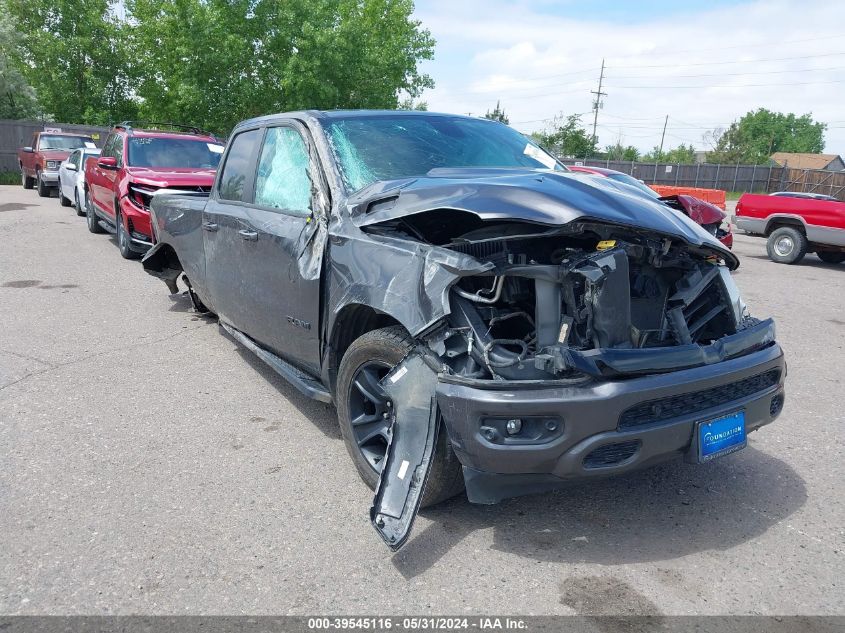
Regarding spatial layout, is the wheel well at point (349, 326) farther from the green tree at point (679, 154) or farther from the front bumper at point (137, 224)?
the green tree at point (679, 154)

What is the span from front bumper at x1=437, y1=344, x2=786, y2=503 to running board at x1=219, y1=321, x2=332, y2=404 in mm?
1234

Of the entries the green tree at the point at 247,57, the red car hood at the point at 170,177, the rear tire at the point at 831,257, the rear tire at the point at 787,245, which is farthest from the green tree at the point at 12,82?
the rear tire at the point at 831,257

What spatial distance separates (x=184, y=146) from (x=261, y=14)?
17.7 metres

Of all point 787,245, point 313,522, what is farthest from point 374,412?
point 787,245

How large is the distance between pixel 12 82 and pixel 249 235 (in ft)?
121

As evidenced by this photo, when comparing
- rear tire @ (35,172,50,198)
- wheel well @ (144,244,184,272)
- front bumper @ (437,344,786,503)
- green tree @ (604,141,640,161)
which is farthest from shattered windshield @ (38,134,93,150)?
green tree @ (604,141,640,161)

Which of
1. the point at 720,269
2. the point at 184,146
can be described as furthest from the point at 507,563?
the point at 184,146

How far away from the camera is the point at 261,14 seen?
2605 centimetres

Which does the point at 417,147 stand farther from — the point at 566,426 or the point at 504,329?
the point at 566,426

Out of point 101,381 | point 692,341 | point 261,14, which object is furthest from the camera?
point 261,14

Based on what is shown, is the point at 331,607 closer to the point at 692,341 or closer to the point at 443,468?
the point at 443,468

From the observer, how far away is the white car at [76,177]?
1524 centimetres

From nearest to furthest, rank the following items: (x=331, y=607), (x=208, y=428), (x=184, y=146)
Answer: (x=331, y=607), (x=208, y=428), (x=184, y=146)

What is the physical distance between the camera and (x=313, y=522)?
10.5ft
